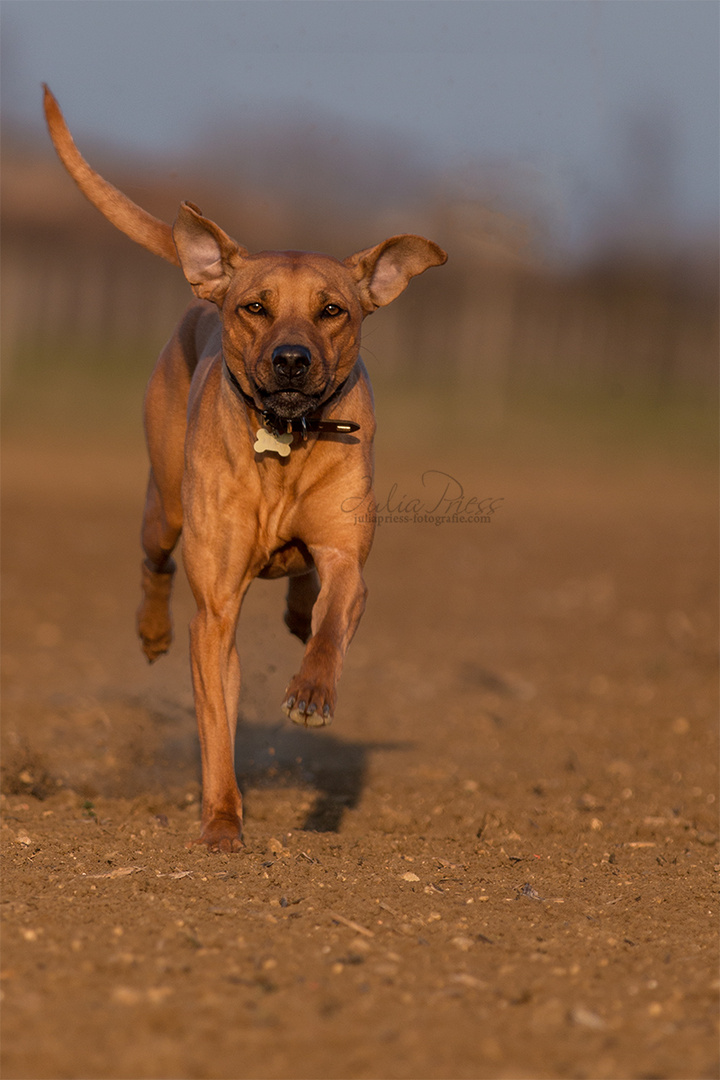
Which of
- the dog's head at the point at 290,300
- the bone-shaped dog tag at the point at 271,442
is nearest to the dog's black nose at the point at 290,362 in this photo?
the dog's head at the point at 290,300

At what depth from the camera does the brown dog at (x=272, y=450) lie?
4.70 meters

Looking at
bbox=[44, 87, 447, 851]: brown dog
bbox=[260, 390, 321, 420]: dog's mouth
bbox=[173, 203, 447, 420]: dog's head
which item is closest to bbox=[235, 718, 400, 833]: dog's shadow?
bbox=[44, 87, 447, 851]: brown dog

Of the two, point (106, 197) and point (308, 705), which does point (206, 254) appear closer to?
point (106, 197)

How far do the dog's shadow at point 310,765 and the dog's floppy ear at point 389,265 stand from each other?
2.22 meters

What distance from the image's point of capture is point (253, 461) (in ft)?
16.2

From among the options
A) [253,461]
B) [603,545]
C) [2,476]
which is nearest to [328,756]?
[253,461]

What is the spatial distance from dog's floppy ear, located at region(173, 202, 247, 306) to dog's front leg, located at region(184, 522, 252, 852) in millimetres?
989

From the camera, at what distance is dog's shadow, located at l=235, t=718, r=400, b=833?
5.93 metres

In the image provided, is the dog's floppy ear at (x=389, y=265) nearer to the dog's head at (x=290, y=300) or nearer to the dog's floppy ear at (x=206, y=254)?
the dog's head at (x=290, y=300)

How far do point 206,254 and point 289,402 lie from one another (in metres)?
0.94

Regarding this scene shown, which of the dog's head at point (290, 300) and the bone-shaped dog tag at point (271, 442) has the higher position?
the dog's head at point (290, 300)

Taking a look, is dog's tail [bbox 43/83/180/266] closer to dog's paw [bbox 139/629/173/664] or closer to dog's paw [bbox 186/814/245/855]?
dog's paw [bbox 139/629/173/664]

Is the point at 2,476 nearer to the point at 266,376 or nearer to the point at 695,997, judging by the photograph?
the point at 266,376

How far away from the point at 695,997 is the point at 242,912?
1.26m
